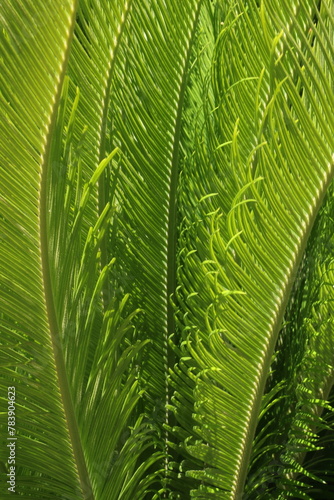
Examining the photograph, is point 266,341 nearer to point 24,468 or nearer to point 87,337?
point 87,337

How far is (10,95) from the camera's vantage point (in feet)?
3.35

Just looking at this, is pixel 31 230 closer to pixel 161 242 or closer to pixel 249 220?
pixel 249 220

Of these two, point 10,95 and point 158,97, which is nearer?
point 10,95

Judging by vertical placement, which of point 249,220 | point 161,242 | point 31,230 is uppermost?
point 31,230

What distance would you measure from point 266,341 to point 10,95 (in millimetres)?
668

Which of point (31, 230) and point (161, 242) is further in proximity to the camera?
point (161, 242)

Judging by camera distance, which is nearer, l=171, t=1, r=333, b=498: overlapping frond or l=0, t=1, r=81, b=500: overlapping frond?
l=0, t=1, r=81, b=500: overlapping frond

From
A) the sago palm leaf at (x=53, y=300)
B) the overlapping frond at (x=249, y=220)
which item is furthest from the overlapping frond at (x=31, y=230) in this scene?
the overlapping frond at (x=249, y=220)

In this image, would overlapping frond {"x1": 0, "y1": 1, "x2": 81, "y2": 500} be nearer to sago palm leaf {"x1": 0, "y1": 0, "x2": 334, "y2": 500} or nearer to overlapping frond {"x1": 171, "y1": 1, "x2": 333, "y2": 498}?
sago palm leaf {"x1": 0, "y1": 0, "x2": 334, "y2": 500}

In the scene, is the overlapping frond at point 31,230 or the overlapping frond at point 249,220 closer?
the overlapping frond at point 31,230

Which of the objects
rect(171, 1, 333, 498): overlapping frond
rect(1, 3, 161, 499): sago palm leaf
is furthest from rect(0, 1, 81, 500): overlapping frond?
rect(171, 1, 333, 498): overlapping frond

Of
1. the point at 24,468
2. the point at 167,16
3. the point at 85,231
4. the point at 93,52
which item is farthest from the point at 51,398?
the point at 167,16

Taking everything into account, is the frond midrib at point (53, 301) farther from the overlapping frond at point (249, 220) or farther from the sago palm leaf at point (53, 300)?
the overlapping frond at point (249, 220)

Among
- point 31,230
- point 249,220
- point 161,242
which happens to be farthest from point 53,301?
point 161,242
